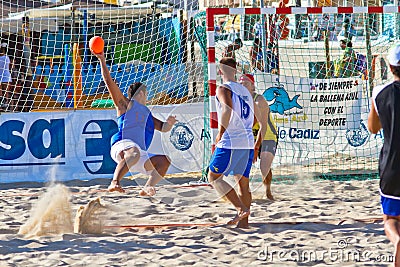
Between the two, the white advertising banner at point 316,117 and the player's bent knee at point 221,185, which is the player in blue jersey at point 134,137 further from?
the white advertising banner at point 316,117

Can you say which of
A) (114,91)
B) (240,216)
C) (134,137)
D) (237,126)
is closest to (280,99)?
(134,137)

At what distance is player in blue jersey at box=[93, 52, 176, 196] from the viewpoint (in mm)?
6633

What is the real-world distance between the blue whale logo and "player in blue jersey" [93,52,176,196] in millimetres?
2879

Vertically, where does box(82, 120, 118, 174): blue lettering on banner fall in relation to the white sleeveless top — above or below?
below

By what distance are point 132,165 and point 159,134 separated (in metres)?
3.16

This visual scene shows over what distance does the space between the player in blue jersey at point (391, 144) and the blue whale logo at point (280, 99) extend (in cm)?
535

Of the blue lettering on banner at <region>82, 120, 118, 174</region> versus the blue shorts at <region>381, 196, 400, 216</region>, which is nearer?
the blue shorts at <region>381, 196, 400, 216</region>

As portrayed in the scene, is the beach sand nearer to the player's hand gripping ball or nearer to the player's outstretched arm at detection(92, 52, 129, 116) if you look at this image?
the player's outstretched arm at detection(92, 52, 129, 116)

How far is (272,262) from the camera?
17.0 feet

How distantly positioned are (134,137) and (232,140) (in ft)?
3.68

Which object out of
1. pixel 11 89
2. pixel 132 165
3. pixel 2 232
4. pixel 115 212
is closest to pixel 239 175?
pixel 132 165

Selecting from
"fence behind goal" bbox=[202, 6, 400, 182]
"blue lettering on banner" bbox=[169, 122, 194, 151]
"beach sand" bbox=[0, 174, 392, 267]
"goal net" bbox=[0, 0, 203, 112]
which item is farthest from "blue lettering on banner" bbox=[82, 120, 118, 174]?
"fence behind goal" bbox=[202, 6, 400, 182]

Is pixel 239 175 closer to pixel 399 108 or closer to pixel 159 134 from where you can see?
pixel 399 108

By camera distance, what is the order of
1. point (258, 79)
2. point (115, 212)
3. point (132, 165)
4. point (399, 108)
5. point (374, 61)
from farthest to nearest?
point (374, 61), point (258, 79), point (115, 212), point (132, 165), point (399, 108)
